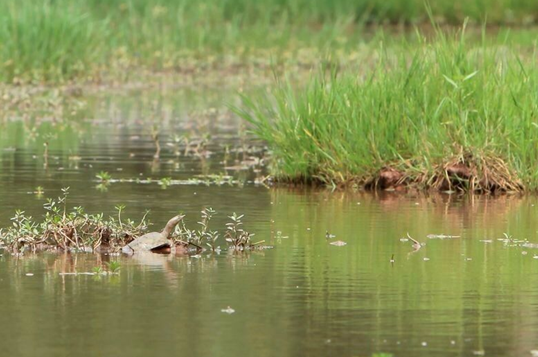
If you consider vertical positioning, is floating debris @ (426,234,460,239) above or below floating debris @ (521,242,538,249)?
above

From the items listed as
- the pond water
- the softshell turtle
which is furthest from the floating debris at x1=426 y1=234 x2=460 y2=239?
the softshell turtle

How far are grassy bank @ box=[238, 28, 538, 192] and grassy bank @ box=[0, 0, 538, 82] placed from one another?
8.40 m

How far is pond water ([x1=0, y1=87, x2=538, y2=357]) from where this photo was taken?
6.71 m

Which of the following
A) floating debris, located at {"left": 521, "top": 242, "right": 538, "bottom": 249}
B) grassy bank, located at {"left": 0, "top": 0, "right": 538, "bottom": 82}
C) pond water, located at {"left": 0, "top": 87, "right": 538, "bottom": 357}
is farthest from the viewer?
grassy bank, located at {"left": 0, "top": 0, "right": 538, "bottom": 82}

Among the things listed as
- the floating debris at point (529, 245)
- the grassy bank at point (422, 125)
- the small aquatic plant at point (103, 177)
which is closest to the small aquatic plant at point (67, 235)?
the floating debris at point (529, 245)

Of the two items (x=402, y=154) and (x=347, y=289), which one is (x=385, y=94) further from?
(x=347, y=289)

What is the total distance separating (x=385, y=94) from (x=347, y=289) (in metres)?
5.20

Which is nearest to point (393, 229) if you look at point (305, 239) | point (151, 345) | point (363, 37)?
point (305, 239)

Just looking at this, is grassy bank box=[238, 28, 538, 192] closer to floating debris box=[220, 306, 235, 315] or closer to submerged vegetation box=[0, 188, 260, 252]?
submerged vegetation box=[0, 188, 260, 252]

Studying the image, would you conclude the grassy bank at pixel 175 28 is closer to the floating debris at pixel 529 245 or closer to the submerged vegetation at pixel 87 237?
the floating debris at pixel 529 245

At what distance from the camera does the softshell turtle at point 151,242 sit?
30.9 feet

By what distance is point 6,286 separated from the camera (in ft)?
26.3

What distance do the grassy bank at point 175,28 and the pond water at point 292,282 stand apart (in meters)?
9.80

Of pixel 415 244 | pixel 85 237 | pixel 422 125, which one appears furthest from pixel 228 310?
pixel 422 125
